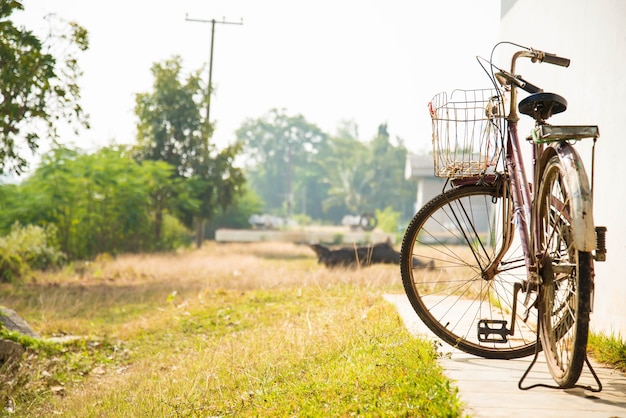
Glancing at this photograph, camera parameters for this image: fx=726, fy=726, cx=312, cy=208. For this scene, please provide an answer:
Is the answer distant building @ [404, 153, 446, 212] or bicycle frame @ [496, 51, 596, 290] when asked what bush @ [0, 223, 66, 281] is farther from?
distant building @ [404, 153, 446, 212]

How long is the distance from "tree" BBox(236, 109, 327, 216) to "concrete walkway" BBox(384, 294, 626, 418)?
221ft

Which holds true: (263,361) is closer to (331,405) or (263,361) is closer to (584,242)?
(331,405)

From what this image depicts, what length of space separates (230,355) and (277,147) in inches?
2738

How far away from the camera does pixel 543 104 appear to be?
11.0 ft

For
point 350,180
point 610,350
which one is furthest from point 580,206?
point 350,180

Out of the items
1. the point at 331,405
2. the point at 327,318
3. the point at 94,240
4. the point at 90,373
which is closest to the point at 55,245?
the point at 94,240

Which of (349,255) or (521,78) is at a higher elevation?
(521,78)

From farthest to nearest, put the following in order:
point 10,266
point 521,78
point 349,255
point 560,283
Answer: point 349,255 → point 10,266 → point 521,78 → point 560,283

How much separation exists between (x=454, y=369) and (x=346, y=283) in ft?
15.7

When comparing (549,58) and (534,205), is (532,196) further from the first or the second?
(549,58)

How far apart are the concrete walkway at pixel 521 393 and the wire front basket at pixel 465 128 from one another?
1009 millimetres

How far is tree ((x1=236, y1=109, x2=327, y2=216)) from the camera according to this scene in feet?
236

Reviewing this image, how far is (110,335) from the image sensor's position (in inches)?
301

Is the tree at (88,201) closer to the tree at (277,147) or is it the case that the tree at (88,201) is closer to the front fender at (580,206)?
the front fender at (580,206)
